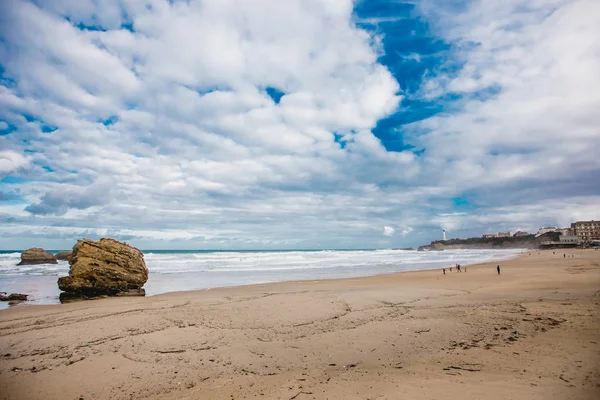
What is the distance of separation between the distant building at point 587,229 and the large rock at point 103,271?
158 m

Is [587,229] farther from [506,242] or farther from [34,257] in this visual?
[34,257]

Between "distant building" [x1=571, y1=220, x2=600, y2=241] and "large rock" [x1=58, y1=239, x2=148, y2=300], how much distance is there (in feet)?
520

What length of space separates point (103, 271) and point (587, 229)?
173795mm

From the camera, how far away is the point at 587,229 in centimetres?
13150

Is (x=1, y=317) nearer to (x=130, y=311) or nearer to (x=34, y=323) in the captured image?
(x=34, y=323)

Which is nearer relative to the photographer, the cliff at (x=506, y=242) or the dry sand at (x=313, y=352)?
the dry sand at (x=313, y=352)

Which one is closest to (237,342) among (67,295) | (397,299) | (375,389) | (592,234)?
(375,389)

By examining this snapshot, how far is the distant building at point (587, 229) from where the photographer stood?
12610 cm

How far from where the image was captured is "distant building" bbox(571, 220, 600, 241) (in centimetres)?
12610

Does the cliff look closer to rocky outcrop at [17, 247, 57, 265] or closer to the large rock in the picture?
the large rock

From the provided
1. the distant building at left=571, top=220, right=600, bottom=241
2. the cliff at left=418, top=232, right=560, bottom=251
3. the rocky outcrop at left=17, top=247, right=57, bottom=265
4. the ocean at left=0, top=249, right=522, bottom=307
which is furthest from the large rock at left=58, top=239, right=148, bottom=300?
the distant building at left=571, top=220, right=600, bottom=241

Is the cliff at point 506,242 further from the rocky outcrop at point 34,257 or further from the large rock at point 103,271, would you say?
the rocky outcrop at point 34,257

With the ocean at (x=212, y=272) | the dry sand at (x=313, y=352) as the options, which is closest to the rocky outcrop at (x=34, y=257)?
the ocean at (x=212, y=272)

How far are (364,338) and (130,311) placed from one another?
9561 mm
